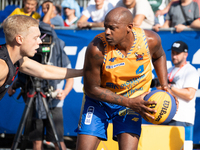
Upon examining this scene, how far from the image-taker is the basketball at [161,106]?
2.91m

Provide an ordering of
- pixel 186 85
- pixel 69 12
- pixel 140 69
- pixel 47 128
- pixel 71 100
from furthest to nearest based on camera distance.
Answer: pixel 69 12
pixel 71 100
pixel 47 128
pixel 186 85
pixel 140 69

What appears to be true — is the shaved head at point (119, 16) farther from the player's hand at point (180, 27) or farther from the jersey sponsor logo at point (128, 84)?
the player's hand at point (180, 27)

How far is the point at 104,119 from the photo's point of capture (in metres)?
3.23

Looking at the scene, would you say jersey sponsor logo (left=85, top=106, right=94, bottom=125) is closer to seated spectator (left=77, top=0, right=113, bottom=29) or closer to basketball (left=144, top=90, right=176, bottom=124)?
basketball (left=144, top=90, right=176, bottom=124)

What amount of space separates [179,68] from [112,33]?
2217 millimetres

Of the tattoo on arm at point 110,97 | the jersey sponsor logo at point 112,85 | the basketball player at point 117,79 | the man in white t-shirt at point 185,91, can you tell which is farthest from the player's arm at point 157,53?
the man in white t-shirt at point 185,91

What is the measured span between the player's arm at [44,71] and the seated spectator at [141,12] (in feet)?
7.20

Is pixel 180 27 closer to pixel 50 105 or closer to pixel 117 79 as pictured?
pixel 117 79

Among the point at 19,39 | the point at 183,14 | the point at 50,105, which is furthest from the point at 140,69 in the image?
the point at 183,14

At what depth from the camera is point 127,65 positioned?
10.1ft

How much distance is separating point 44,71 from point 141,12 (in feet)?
8.77

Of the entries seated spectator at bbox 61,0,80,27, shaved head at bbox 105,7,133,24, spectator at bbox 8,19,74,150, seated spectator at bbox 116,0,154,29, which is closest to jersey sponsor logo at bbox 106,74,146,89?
shaved head at bbox 105,7,133,24

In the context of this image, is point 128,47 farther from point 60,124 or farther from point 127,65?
point 60,124

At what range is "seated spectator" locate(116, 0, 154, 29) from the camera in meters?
5.33
